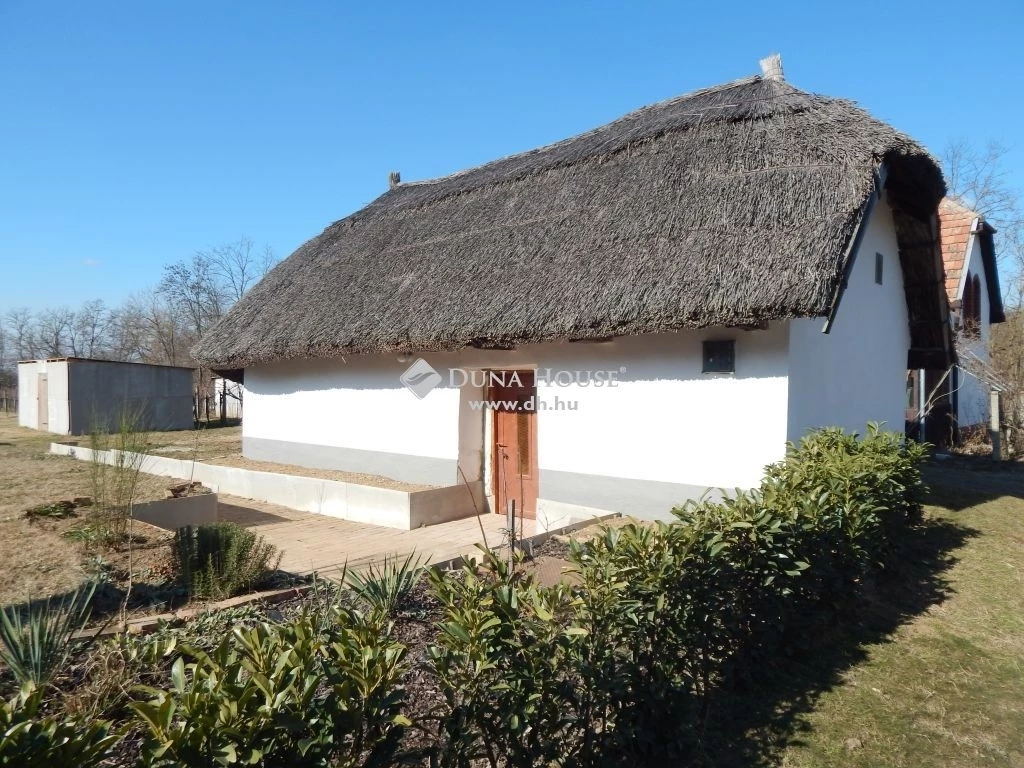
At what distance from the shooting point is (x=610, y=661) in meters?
2.64

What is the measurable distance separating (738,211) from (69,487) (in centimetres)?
917

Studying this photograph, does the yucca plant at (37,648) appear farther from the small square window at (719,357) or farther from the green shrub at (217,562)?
the small square window at (719,357)

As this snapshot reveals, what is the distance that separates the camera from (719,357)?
6816 mm

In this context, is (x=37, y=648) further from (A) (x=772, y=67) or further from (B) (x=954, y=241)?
(B) (x=954, y=241)

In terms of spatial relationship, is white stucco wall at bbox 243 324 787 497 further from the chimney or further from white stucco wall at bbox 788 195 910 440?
the chimney

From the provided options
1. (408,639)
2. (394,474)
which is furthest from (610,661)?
(394,474)

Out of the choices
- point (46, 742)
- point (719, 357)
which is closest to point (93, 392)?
point (719, 357)

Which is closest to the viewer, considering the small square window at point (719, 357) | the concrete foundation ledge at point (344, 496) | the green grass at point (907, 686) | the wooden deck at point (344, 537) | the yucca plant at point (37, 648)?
the yucca plant at point (37, 648)

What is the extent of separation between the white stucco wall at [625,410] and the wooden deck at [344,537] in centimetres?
117

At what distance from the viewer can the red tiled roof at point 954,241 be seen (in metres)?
14.0

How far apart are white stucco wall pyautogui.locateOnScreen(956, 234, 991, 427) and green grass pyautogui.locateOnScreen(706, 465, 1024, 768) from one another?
9.24 metres

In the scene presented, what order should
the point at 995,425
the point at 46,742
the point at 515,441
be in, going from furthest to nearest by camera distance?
1. the point at 995,425
2. the point at 515,441
3. the point at 46,742

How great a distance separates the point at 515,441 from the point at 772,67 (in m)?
6.98

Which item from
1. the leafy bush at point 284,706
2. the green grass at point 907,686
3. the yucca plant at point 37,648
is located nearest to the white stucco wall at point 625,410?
the green grass at point 907,686
